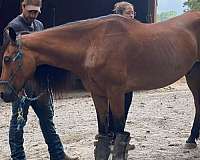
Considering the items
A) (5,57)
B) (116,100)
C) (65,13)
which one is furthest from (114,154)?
(65,13)

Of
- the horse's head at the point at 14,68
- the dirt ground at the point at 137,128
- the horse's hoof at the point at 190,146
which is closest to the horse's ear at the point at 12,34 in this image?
the horse's head at the point at 14,68

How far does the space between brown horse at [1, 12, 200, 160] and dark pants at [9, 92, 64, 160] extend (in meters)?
0.50

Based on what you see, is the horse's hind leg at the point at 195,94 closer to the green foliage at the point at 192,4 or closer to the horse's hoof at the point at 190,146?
the horse's hoof at the point at 190,146

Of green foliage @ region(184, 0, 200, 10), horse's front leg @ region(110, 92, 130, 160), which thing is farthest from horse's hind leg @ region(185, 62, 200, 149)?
green foliage @ region(184, 0, 200, 10)

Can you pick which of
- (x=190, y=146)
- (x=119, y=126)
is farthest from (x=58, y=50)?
(x=190, y=146)

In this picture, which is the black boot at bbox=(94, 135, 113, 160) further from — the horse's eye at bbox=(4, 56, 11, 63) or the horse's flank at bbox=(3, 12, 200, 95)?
the horse's eye at bbox=(4, 56, 11, 63)

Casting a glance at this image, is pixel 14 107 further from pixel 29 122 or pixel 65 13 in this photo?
pixel 65 13

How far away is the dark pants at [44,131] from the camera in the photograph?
4.65m

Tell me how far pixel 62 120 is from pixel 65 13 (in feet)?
22.4

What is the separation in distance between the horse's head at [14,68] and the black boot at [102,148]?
37.7 inches

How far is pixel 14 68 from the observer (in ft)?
13.5

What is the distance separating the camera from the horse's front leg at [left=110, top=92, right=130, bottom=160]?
4324 mm

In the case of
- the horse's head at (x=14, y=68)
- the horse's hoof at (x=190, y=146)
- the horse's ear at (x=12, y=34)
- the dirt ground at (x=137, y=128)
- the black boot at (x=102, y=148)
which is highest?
the horse's ear at (x=12, y=34)

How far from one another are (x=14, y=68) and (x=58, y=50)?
1.48 feet
